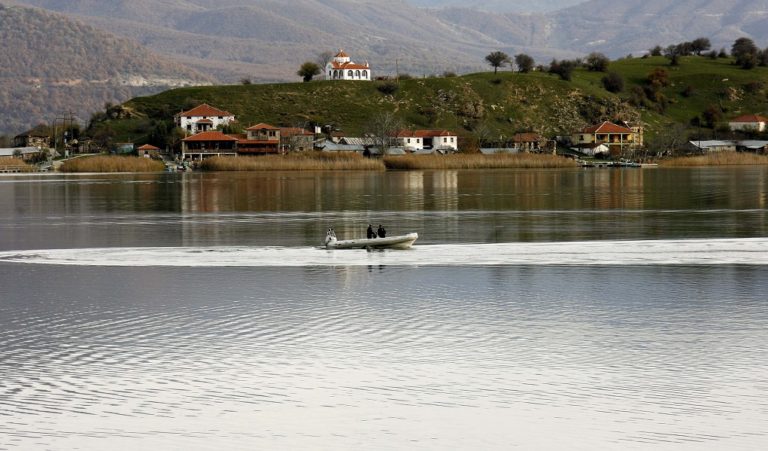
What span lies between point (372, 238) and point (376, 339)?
18.4 m

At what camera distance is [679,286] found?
3241 centimetres

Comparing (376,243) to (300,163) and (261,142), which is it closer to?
(300,163)

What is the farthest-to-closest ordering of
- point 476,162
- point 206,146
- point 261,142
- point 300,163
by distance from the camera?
point 206,146, point 261,142, point 476,162, point 300,163

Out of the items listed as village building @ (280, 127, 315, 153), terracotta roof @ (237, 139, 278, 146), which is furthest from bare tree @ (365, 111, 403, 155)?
terracotta roof @ (237, 139, 278, 146)

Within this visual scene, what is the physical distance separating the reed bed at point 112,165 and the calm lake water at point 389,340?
4399 inches

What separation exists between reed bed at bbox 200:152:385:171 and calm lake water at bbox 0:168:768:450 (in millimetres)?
102649

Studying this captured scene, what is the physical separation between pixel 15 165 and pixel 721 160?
106 metres

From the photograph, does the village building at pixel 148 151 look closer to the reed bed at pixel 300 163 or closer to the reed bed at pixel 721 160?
the reed bed at pixel 300 163

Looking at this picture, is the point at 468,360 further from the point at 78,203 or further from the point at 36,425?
the point at 78,203

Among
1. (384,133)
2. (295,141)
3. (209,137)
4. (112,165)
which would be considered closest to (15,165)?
(112,165)

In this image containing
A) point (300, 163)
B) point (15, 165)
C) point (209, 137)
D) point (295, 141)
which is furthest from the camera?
point (295, 141)

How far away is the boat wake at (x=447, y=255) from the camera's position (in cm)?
3891

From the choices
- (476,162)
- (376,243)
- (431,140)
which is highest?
(431,140)

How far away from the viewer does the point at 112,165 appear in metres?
161
